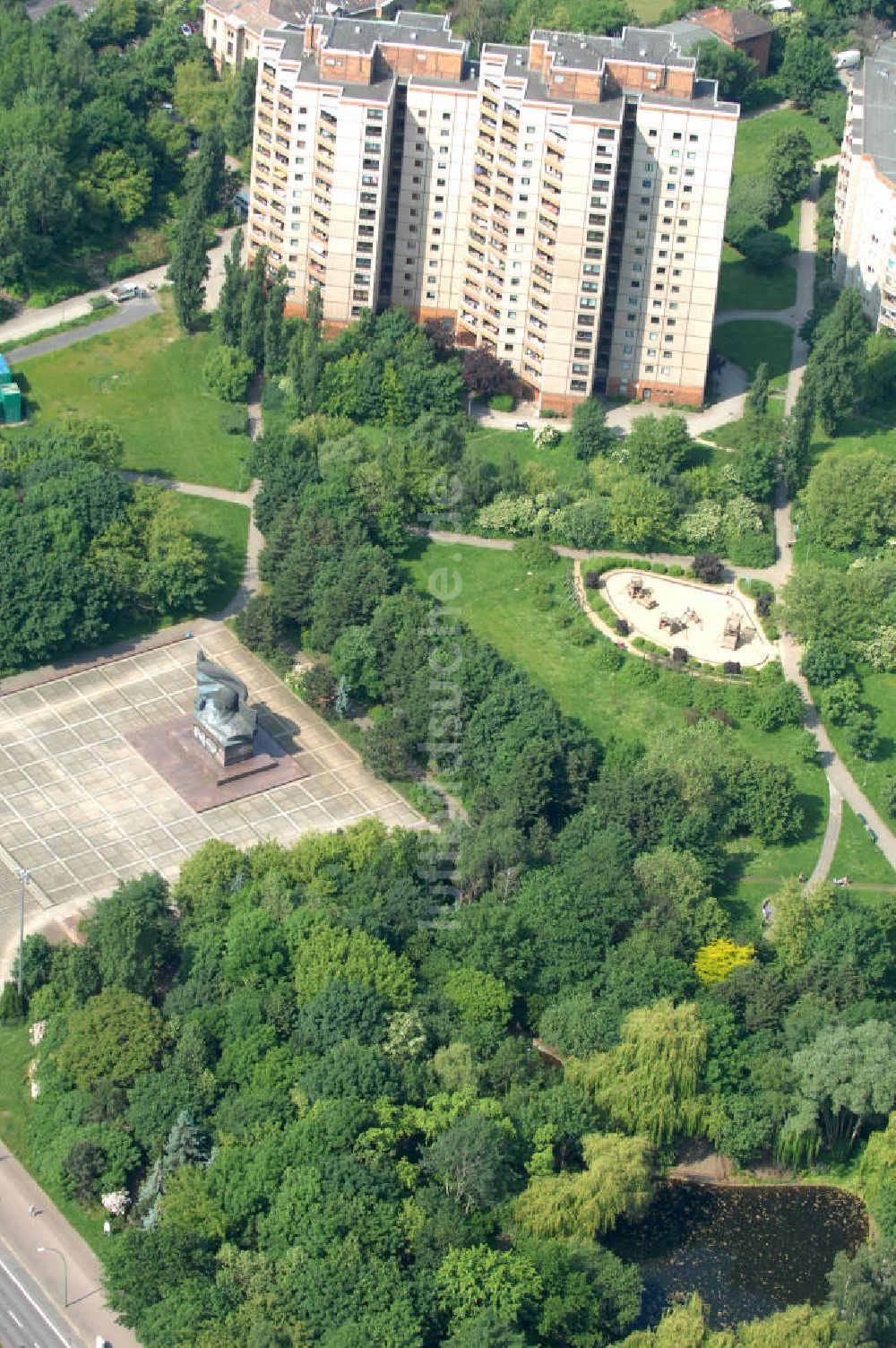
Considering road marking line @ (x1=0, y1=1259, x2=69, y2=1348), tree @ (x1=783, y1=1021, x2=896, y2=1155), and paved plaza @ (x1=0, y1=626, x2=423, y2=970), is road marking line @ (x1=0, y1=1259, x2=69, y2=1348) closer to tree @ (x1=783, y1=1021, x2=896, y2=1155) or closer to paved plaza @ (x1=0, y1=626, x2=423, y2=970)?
paved plaza @ (x1=0, y1=626, x2=423, y2=970)

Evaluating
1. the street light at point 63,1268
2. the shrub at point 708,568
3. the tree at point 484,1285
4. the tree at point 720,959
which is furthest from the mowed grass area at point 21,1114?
the shrub at point 708,568

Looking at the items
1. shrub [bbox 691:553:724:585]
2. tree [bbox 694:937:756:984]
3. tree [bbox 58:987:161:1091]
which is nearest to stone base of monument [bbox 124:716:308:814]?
tree [bbox 58:987:161:1091]

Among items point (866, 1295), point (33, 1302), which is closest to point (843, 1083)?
point (866, 1295)

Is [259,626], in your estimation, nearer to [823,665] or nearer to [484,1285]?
[823,665]

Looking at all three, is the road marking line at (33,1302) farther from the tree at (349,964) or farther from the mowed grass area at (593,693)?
the mowed grass area at (593,693)

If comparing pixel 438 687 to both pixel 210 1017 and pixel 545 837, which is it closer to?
pixel 545 837

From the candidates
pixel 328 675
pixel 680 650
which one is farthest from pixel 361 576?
pixel 680 650
